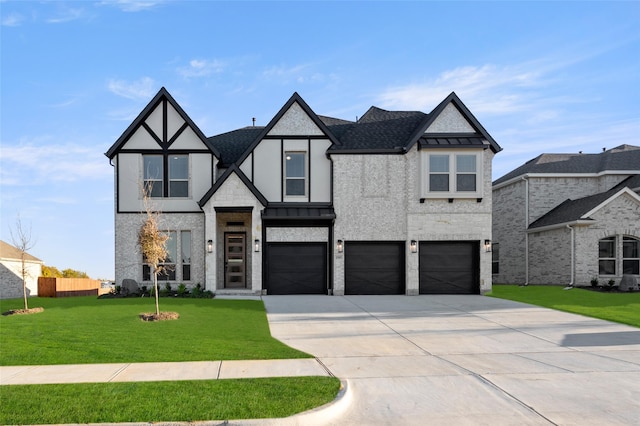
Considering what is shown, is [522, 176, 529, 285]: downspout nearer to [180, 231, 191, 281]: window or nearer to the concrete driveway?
the concrete driveway

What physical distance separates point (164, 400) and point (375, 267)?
600 inches

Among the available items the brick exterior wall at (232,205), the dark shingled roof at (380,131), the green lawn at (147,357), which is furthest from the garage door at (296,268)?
the dark shingled roof at (380,131)

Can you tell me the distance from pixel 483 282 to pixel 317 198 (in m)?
8.47

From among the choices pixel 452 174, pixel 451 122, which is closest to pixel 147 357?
pixel 452 174

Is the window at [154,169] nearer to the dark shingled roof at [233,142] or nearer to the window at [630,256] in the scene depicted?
the dark shingled roof at [233,142]

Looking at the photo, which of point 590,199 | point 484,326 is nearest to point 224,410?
point 484,326

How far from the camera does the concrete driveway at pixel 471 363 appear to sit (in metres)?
5.64

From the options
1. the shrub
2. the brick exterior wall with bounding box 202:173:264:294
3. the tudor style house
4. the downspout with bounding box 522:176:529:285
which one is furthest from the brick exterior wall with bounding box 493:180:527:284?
the shrub

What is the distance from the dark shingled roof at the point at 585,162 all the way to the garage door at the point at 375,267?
1221 centimetres

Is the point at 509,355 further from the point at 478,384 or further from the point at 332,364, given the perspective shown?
the point at 332,364

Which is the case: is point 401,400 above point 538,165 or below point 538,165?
below

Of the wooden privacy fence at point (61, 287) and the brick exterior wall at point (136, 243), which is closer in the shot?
the brick exterior wall at point (136, 243)

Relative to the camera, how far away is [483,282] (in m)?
20.1

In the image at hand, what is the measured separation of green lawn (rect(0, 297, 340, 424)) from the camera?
541cm
